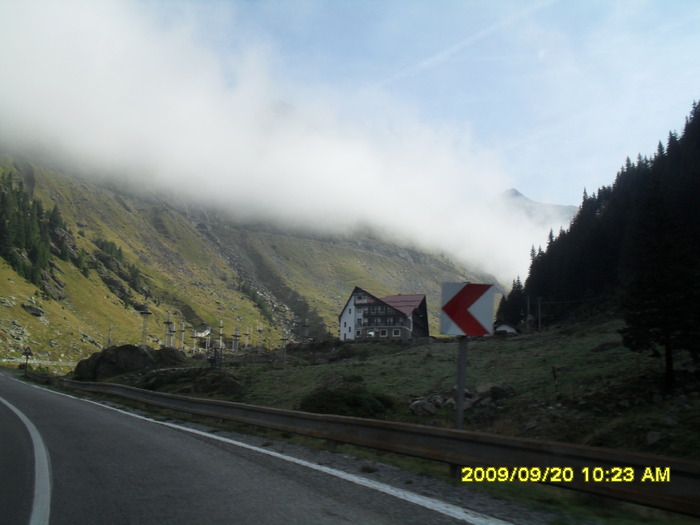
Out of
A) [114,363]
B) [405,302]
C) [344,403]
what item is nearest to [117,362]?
[114,363]

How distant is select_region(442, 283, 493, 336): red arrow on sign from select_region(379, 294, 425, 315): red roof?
106 m

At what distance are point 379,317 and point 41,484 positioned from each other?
348 ft

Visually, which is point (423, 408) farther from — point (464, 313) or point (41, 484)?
point (41, 484)

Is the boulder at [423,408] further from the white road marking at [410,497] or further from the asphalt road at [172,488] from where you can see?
the white road marking at [410,497]

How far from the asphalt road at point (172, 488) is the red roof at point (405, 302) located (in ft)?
342

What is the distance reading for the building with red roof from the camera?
111750 millimetres

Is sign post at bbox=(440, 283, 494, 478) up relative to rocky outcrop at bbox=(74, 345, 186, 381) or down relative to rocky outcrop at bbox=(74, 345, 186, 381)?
up

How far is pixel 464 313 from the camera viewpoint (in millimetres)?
7930

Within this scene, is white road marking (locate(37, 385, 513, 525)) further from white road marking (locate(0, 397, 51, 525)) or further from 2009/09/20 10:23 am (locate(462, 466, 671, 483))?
white road marking (locate(0, 397, 51, 525))

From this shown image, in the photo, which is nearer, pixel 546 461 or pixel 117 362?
pixel 546 461

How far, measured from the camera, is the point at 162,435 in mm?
12977

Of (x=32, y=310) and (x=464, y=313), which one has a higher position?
(x=32, y=310)

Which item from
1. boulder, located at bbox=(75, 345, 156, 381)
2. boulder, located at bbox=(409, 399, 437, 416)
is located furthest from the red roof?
boulder, located at bbox=(409, 399, 437, 416)

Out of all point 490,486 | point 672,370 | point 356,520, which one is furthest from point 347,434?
point 672,370
